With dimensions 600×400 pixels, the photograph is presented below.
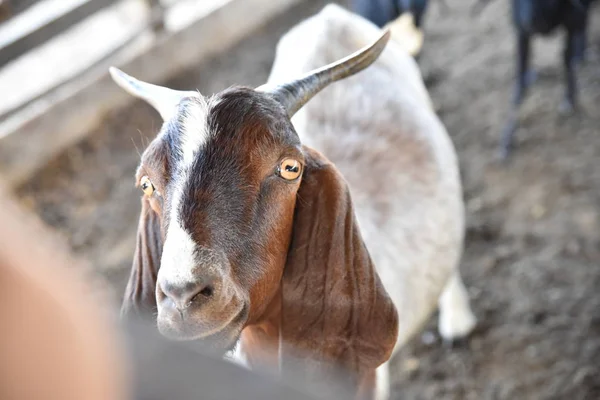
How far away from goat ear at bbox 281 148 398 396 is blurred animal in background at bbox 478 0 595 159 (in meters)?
2.27

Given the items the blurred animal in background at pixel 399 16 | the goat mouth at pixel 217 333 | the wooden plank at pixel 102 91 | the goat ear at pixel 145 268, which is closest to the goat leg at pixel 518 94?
the blurred animal in background at pixel 399 16

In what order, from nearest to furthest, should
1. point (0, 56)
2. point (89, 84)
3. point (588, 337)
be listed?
1. point (588, 337)
2. point (0, 56)
3. point (89, 84)

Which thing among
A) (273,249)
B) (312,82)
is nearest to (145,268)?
(273,249)

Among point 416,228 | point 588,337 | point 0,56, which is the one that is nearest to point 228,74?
point 0,56

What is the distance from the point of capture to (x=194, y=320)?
1564 mm

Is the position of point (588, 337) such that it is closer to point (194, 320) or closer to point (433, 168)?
point (433, 168)

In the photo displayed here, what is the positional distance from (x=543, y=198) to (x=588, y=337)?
0.95 meters

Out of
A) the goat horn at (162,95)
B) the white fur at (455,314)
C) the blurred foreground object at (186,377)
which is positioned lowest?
the white fur at (455,314)

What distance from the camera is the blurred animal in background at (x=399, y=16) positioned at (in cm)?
405

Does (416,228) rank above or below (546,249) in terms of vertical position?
above

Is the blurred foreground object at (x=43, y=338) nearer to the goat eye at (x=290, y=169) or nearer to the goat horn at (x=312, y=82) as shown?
the goat eye at (x=290, y=169)

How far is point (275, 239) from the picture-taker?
5.92 feet

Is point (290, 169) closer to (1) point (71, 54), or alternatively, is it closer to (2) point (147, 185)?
(2) point (147, 185)

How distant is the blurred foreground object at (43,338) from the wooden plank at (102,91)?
420cm
